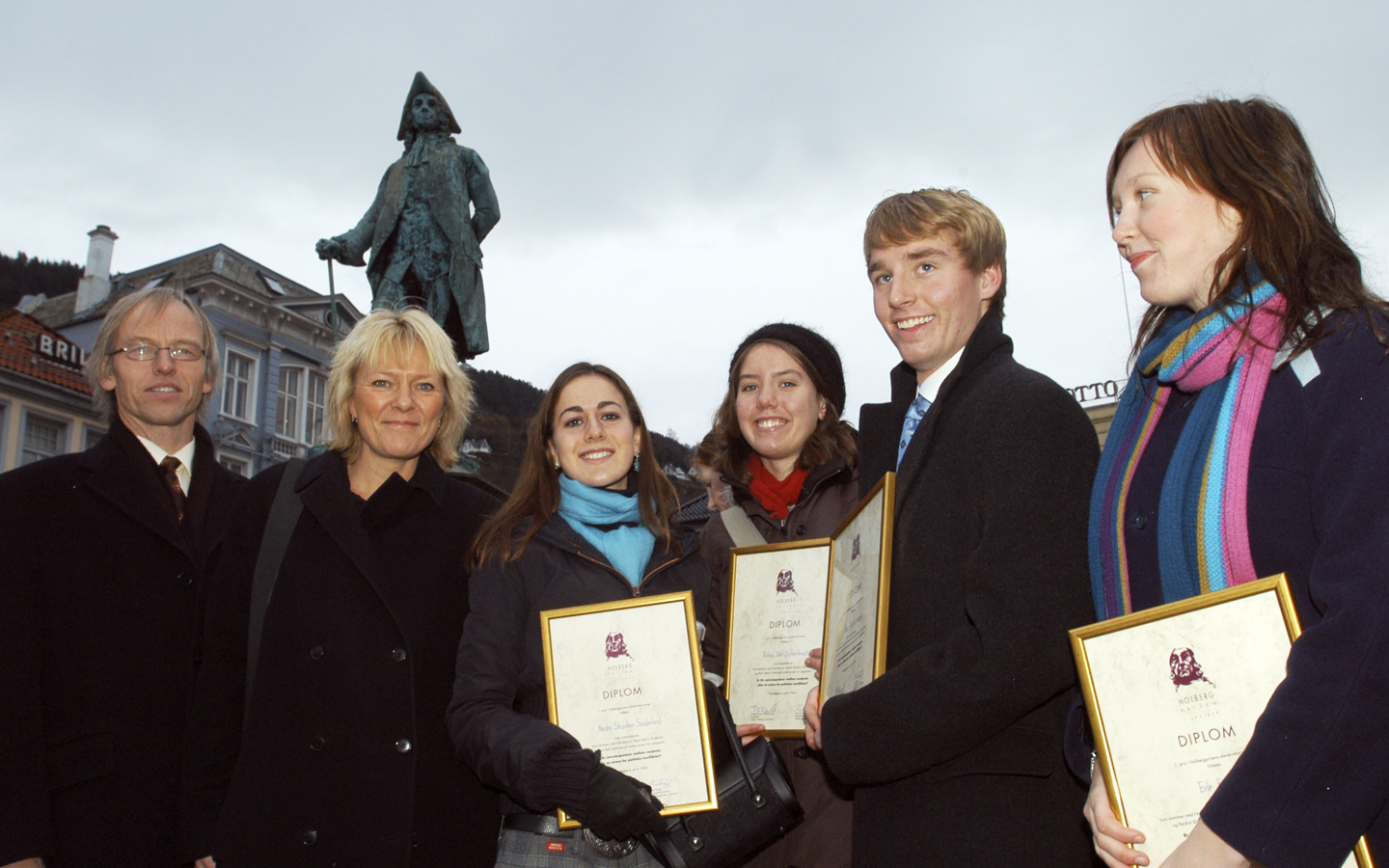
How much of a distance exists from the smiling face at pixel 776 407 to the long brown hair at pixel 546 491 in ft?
1.19

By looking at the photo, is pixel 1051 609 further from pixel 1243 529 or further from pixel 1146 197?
pixel 1146 197

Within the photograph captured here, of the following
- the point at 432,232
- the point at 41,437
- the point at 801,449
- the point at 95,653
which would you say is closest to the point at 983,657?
the point at 801,449

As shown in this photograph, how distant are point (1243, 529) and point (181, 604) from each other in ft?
10.6

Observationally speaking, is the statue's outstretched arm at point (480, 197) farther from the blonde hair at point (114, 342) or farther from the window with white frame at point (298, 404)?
the window with white frame at point (298, 404)

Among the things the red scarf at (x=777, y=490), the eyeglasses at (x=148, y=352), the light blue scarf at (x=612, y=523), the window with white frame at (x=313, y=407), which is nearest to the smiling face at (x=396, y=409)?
the light blue scarf at (x=612, y=523)

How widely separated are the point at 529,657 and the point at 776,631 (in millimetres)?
741

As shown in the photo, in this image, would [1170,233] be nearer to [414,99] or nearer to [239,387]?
[414,99]

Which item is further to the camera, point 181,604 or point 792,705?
point 181,604

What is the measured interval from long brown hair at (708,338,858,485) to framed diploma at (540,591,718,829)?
1001 millimetres

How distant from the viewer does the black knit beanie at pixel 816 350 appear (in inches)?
153

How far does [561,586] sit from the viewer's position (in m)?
3.25

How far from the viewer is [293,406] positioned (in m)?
29.1

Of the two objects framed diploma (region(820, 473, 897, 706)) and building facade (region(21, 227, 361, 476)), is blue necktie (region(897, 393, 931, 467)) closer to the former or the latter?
framed diploma (region(820, 473, 897, 706))

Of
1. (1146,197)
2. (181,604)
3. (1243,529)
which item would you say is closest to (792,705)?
(1243,529)
